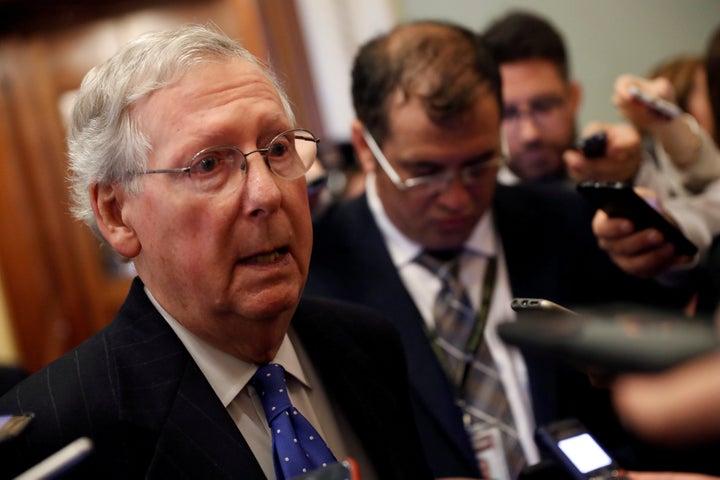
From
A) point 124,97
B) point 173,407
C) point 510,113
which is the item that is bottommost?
point 173,407

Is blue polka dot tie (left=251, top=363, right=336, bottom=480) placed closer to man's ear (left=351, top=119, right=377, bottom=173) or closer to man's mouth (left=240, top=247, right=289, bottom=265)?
man's mouth (left=240, top=247, right=289, bottom=265)

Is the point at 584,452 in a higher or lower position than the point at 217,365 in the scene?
lower

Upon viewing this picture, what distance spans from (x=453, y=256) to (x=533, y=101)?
3.14 ft

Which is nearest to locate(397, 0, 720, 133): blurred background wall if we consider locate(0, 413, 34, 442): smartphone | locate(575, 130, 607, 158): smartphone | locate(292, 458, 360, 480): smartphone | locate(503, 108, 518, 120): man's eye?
locate(503, 108, 518, 120): man's eye

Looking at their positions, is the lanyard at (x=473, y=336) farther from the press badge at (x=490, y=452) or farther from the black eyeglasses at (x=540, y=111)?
the black eyeglasses at (x=540, y=111)

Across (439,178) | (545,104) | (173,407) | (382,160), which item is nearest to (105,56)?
(545,104)

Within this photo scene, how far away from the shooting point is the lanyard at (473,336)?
1.92 m

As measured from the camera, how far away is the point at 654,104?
2.17m

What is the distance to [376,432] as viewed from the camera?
143cm

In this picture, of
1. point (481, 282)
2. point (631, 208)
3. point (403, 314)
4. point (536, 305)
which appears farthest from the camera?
point (481, 282)

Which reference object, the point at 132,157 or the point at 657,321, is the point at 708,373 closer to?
the point at 657,321

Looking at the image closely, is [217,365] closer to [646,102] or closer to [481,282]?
[481,282]

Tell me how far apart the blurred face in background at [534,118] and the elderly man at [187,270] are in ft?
5.20

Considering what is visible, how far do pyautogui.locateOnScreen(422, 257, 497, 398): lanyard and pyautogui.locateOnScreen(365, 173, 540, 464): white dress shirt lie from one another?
17 millimetres
